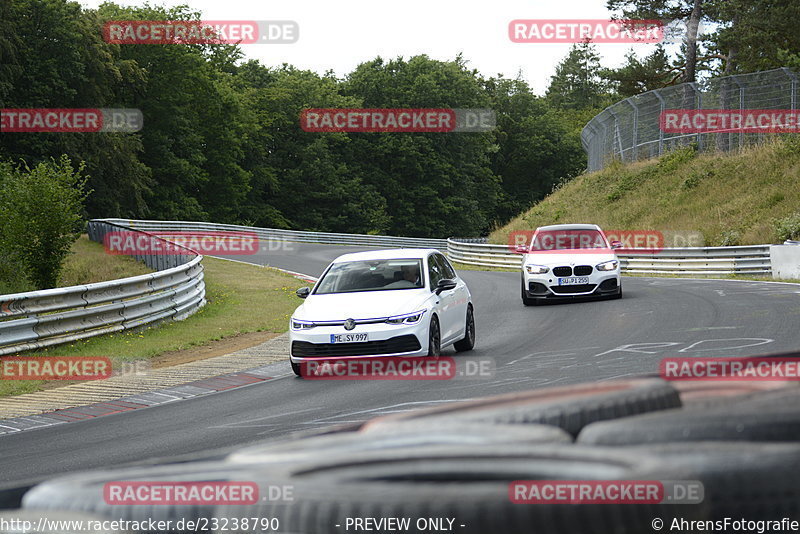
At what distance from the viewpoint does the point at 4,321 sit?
1380 cm

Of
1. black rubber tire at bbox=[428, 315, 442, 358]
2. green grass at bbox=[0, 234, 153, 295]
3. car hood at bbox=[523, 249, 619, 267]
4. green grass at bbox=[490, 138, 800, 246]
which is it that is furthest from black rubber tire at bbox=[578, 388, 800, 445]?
green grass at bbox=[490, 138, 800, 246]

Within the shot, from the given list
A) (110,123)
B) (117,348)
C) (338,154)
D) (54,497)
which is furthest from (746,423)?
(338,154)

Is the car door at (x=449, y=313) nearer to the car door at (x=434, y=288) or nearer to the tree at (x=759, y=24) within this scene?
the car door at (x=434, y=288)

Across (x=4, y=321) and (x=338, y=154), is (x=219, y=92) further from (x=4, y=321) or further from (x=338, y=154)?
(x=4, y=321)

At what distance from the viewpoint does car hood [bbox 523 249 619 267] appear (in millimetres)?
20797

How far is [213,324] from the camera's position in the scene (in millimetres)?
19422

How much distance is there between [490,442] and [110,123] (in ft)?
204

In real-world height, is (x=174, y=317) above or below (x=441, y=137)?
below

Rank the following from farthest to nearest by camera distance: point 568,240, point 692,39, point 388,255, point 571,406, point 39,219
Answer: point 692,39, point 568,240, point 39,219, point 388,255, point 571,406

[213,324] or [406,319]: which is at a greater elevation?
[406,319]

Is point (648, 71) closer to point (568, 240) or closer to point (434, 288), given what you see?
point (568, 240)

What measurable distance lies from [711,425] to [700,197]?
4442 cm

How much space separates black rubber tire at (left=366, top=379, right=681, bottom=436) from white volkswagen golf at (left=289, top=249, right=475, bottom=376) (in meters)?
9.82

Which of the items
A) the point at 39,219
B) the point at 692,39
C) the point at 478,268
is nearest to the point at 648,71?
the point at 692,39
